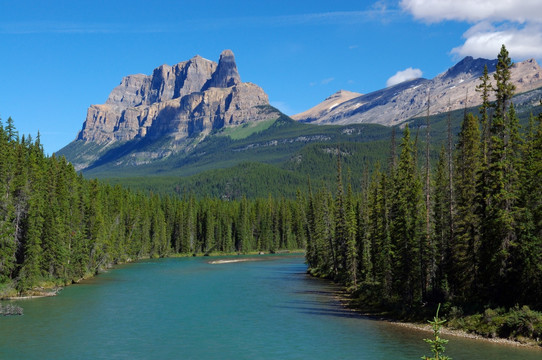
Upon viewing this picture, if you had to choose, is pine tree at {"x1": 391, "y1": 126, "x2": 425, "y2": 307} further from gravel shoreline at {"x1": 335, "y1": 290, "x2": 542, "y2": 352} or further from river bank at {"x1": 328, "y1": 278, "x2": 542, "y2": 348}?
gravel shoreline at {"x1": 335, "y1": 290, "x2": 542, "y2": 352}

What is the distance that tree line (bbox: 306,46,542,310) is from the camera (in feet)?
150

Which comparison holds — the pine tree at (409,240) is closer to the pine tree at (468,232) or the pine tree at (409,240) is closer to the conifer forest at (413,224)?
the conifer forest at (413,224)

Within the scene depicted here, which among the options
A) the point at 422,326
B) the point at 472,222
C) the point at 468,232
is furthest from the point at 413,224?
the point at 422,326

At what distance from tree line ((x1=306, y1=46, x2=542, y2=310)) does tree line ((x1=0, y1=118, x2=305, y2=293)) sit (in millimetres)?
42800

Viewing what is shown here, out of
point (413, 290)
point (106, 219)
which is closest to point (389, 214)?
point (413, 290)

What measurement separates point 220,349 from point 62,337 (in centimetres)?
1416

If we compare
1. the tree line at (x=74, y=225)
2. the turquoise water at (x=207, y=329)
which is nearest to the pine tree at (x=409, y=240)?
the turquoise water at (x=207, y=329)

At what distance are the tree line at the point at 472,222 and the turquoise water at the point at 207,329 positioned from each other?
6022 mm

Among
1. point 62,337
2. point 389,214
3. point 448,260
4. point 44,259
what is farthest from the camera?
point 44,259

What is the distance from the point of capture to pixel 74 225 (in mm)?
87875

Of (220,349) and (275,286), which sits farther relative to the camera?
(275,286)

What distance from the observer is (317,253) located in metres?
105

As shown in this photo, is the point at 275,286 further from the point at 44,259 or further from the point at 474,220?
the point at 474,220

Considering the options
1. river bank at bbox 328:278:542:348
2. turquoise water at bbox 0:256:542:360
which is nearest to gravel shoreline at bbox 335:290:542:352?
river bank at bbox 328:278:542:348
